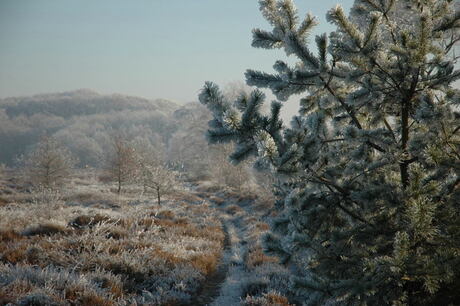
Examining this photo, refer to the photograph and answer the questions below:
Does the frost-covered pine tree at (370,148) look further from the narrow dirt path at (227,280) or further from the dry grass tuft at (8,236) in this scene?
the dry grass tuft at (8,236)

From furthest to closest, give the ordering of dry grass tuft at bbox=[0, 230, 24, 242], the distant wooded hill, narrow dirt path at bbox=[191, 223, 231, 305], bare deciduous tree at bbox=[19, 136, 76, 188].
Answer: the distant wooded hill < bare deciduous tree at bbox=[19, 136, 76, 188] < dry grass tuft at bbox=[0, 230, 24, 242] < narrow dirt path at bbox=[191, 223, 231, 305]

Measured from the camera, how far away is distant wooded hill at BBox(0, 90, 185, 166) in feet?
312

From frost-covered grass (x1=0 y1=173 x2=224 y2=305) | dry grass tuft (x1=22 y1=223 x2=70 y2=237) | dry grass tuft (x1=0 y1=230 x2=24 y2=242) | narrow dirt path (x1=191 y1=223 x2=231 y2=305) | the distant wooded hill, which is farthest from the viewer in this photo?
the distant wooded hill

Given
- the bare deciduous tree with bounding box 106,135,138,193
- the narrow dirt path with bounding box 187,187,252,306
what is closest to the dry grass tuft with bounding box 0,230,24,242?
the narrow dirt path with bounding box 187,187,252,306

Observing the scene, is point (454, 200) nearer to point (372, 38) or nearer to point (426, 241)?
point (426, 241)

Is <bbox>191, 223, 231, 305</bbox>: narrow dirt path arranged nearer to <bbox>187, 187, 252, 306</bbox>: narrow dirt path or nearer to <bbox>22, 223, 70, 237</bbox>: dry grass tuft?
<bbox>187, 187, 252, 306</bbox>: narrow dirt path

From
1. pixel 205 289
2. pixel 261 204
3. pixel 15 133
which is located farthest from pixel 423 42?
pixel 15 133

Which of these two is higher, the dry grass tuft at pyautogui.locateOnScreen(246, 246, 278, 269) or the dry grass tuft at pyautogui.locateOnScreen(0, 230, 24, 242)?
the dry grass tuft at pyautogui.locateOnScreen(0, 230, 24, 242)

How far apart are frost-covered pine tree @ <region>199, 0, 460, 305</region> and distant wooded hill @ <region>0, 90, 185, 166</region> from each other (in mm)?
71808

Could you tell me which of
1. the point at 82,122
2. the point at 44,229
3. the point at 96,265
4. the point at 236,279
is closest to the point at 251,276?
the point at 236,279

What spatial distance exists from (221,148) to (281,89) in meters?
31.6

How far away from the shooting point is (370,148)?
321cm

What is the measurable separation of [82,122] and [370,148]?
5454 inches

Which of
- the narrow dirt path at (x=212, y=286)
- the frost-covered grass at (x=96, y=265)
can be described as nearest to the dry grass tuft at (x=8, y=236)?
the frost-covered grass at (x=96, y=265)
